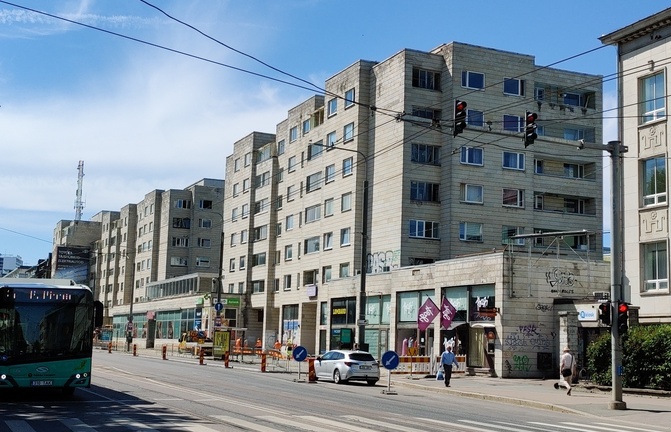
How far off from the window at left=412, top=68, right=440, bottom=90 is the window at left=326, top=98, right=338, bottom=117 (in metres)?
8.27

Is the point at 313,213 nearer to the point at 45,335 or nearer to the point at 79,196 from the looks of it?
the point at 45,335

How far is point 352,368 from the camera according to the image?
31656mm

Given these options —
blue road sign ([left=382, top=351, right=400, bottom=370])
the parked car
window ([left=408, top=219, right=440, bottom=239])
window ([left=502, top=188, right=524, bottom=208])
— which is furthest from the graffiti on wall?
window ([left=502, top=188, right=524, bottom=208])

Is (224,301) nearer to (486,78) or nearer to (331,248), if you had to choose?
(331,248)

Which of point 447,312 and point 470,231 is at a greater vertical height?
point 470,231

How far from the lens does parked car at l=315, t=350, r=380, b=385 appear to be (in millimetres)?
31703

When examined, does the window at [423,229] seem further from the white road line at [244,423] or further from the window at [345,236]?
the white road line at [244,423]

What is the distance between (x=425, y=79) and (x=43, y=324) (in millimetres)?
39842

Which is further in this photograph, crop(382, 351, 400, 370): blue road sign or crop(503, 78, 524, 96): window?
crop(503, 78, 524, 96): window

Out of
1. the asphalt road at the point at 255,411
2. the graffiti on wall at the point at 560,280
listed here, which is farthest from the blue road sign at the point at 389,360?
the graffiti on wall at the point at 560,280

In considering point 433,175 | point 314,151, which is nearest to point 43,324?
point 433,175

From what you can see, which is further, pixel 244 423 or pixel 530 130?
pixel 530 130

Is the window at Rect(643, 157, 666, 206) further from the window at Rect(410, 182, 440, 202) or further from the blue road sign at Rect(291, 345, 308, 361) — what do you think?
the window at Rect(410, 182, 440, 202)

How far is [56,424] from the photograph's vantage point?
14.9 meters
